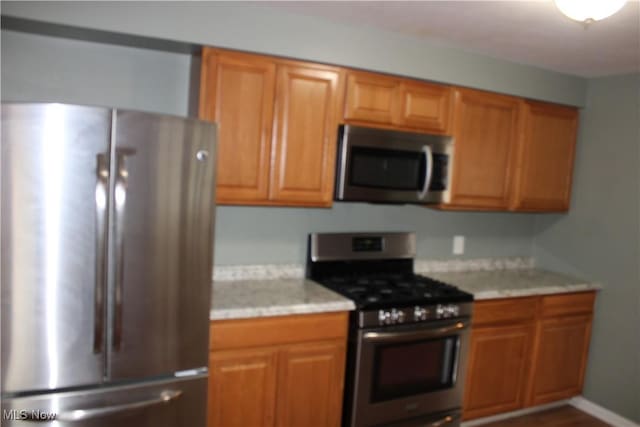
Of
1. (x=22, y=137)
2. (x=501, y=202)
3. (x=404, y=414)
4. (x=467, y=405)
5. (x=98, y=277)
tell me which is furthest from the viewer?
(x=501, y=202)

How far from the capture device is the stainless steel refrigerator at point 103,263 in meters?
1.70

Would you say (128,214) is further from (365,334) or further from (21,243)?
(365,334)

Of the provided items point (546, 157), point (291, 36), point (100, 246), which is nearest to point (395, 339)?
point (100, 246)

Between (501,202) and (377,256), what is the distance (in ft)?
2.98

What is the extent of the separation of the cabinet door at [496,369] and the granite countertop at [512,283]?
232 millimetres

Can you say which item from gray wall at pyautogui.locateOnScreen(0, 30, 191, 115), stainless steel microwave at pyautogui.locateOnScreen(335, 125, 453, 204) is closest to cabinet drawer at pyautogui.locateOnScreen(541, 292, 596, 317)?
stainless steel microwave at pyautogui.locateOnScreen(335, 125, 453, 204)

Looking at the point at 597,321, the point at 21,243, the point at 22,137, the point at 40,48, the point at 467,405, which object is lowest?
the point at 467,405

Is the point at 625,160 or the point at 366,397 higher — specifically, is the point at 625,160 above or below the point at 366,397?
above

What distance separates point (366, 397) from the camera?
2576mm

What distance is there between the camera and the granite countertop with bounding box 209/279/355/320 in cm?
229

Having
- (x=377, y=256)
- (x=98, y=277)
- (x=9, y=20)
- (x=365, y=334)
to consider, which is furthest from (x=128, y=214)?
(x=377, y=256)

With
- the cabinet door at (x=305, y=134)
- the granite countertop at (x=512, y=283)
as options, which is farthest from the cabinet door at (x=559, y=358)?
the cabinet door at (x=305, y=134)

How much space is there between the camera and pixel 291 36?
2.47 meters

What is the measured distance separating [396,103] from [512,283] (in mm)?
1428
